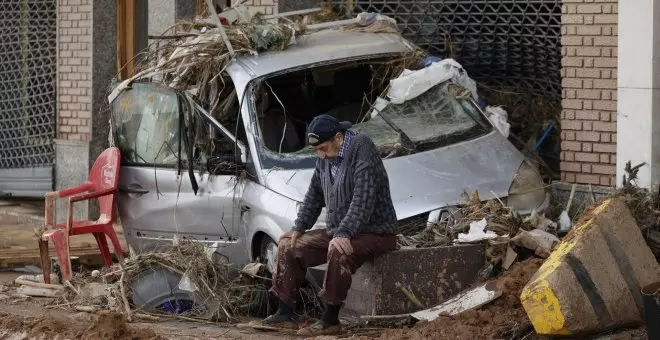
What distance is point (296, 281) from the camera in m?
9.23

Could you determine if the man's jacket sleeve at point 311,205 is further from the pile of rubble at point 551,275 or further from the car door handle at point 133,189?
the car door handle at point 133,189

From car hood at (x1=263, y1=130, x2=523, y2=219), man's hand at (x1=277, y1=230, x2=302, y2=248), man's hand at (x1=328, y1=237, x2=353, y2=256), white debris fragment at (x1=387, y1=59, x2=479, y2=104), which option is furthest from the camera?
white debris fragment at (x1=387, y1=59, x2=479, y2=104)

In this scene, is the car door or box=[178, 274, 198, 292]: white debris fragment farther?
the car door

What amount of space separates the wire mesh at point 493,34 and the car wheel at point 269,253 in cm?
362

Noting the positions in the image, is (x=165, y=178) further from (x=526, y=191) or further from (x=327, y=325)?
(x=526, y=191)

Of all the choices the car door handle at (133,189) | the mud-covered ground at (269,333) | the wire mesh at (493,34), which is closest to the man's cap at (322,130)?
the mud-covered ground at (269,333)

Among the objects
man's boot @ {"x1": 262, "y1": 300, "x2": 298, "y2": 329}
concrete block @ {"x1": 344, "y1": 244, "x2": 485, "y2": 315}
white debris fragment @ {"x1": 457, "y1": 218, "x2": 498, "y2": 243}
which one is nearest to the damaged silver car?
white debris fragment @ {"x1": 457, "y1": 218, "x2": 498, "y2": 243}

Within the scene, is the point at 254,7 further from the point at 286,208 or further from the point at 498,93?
the point at 286,208

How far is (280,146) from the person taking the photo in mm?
10633

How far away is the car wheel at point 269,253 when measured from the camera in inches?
391

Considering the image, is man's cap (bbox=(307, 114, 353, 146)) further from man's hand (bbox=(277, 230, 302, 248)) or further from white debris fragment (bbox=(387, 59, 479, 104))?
white debris fragment (bbox=(387, 59, 479, 104))

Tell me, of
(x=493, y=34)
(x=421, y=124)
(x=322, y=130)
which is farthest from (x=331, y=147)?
(x=493, y=34)

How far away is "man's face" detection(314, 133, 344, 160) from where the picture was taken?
9039 mm

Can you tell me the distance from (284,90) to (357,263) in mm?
2759
